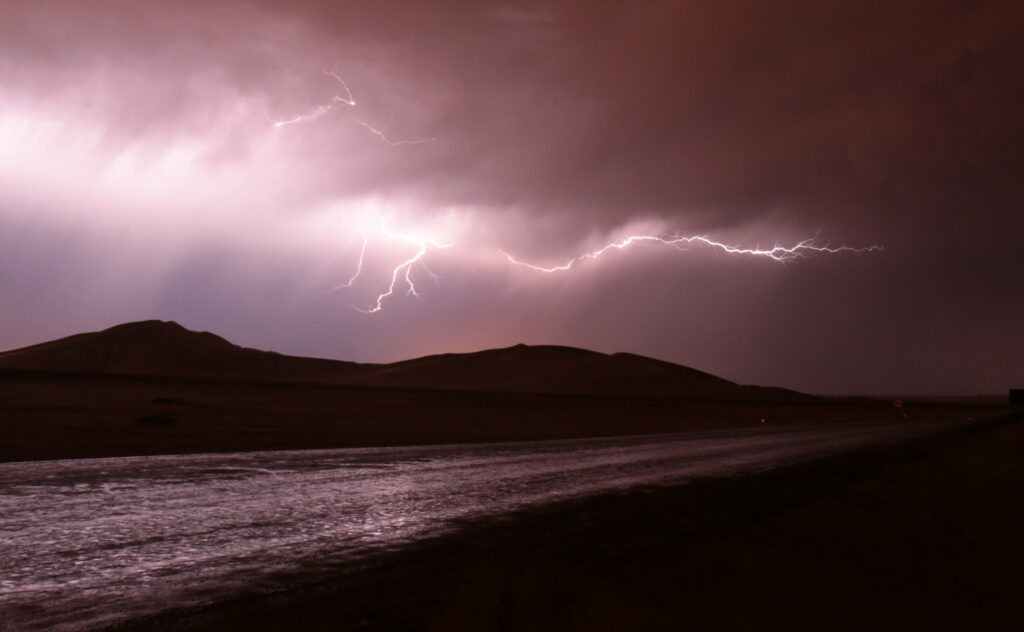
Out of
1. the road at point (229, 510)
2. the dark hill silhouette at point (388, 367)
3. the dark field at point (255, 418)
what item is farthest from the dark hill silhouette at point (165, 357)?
the road at point (229, 510)

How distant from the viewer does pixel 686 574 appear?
7148 millimetres

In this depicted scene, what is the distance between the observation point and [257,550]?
7855mm

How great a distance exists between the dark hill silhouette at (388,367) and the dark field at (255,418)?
3980 cm

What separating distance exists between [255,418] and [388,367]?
107m

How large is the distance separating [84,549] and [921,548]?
9.16 metres

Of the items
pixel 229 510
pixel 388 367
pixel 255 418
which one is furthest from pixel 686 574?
pixel 388 367

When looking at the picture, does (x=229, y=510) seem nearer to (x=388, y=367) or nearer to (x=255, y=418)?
(x=255, y=418)

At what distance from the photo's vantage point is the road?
20.7 ft

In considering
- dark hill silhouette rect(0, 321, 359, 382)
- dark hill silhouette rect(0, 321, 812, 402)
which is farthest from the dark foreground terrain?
dark hill silhouette rect(0, 321, 359, 382)

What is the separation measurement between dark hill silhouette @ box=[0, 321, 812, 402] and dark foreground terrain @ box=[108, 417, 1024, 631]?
84389 mm

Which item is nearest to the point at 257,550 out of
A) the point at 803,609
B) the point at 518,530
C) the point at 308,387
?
the point at 518,530

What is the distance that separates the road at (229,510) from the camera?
20.7 ft

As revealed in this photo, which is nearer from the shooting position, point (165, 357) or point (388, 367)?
point (165, 357)

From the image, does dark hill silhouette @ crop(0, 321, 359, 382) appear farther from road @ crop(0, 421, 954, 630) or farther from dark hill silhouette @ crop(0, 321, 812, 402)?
road @ crop(0, 421, 954, 630)
